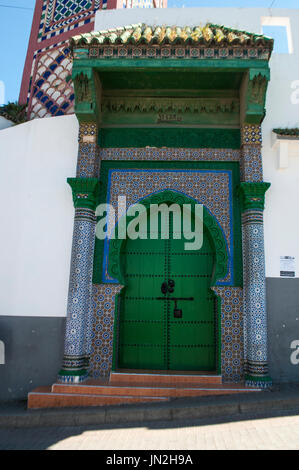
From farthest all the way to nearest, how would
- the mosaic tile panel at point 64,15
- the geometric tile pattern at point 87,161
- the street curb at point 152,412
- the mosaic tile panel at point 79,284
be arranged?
1. the mosaic tile panel at point 64,15
2. the geometric tile pattern at point 87,161
3. the mosaic tile panel at point 79,284
4. the street curb at point 152,412

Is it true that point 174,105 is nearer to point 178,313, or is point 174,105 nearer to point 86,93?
point 86,93

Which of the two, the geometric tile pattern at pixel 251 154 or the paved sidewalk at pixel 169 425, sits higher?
the geometric tile pattern at pixel 251 154

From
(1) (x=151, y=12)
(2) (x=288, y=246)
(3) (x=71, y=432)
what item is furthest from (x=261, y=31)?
(3) (x=71, y=432)

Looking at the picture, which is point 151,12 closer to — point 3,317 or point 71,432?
point 3,317

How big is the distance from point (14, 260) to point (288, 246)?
3.71m

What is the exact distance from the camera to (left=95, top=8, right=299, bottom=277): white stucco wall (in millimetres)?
4984

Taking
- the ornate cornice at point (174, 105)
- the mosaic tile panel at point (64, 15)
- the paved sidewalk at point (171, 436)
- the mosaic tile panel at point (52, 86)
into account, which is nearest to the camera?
the paved sidewalk at point (171, 436)

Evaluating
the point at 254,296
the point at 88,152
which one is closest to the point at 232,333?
the point at 254,296

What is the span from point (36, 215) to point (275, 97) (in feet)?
12.7

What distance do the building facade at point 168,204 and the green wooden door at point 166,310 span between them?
0.05ft

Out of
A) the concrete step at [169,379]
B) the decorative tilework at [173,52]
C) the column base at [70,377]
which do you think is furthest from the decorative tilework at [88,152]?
the concrete step at [169,379]

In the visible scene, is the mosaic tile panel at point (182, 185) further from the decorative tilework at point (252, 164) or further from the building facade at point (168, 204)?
the decorative tilework at point (252, 164)

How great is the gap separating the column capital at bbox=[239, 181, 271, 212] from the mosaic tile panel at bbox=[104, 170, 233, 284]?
0.28 m

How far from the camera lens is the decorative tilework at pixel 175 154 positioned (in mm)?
5242
